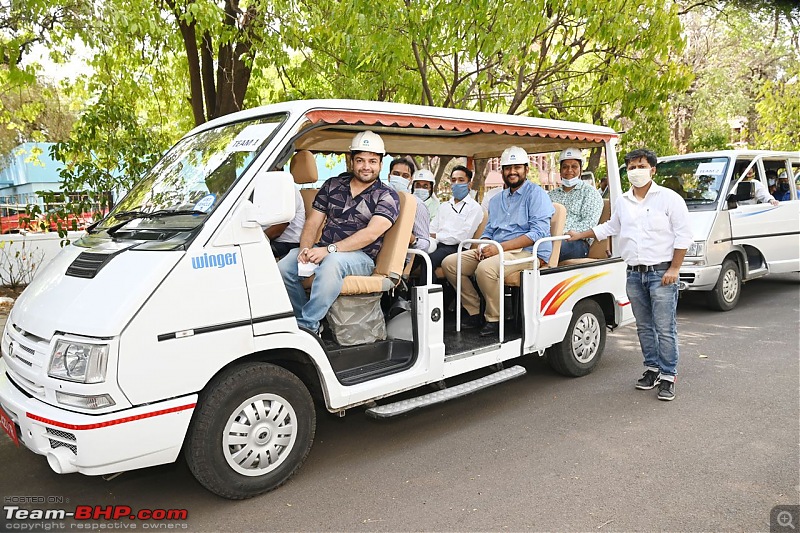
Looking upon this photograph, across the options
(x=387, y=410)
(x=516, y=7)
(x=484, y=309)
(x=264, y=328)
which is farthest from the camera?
(x=516, y=7)

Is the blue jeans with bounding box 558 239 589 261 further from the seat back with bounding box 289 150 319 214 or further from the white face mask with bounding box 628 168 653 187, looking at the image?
the seat back with bounding box 289 150 319 214

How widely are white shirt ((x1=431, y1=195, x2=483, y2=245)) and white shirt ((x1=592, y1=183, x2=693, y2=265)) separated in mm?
1698

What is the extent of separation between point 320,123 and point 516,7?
178 inches

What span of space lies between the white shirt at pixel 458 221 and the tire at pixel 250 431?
10.5 ft

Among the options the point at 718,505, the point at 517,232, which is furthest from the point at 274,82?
the point at 718,505

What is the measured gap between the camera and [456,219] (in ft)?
Result: 22.4

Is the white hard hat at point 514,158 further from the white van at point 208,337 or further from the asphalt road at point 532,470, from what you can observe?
the asphalt road at point 532,470

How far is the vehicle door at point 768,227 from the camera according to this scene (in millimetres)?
9008

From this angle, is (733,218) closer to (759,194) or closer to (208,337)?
(759,194)

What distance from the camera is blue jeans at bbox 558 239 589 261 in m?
6.45

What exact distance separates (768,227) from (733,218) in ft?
3.05

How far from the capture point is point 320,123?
4090mm

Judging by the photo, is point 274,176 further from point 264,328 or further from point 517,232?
point 517,232

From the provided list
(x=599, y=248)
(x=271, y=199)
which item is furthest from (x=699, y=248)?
(x=271, y=199)
